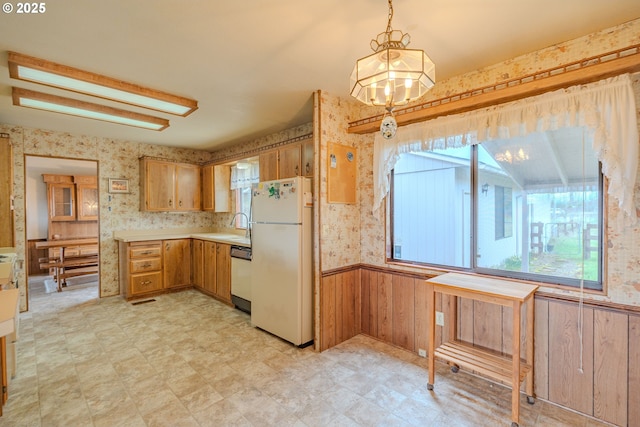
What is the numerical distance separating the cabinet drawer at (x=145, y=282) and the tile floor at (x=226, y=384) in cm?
98

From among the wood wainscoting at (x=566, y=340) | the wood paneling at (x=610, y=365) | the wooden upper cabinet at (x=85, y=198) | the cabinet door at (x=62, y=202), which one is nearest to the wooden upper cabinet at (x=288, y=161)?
the wood wainscoting at (x=566, y=340)

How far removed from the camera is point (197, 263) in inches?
192

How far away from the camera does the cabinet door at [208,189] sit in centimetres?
518

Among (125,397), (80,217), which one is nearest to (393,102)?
(125,397)

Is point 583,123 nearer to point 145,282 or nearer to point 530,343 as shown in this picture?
point 530,343

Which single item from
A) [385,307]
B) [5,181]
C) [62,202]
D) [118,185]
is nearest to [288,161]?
[385,307]

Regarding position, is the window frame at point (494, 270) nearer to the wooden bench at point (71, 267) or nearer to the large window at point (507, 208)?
the large window at point (507, 208)

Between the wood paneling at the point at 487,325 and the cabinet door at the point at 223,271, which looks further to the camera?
the cabinet door at the point at 223,271

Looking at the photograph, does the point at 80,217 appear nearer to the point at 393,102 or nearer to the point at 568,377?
the point at 393,102

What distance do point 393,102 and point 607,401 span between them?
233cm

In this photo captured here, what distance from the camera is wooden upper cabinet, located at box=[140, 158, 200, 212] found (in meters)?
4.73

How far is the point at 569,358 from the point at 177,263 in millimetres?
4955

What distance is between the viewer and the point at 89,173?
22.7 ft

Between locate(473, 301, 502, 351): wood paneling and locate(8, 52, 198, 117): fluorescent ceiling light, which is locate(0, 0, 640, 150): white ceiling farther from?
locate(473, 301, 502, 351): wood paneling
